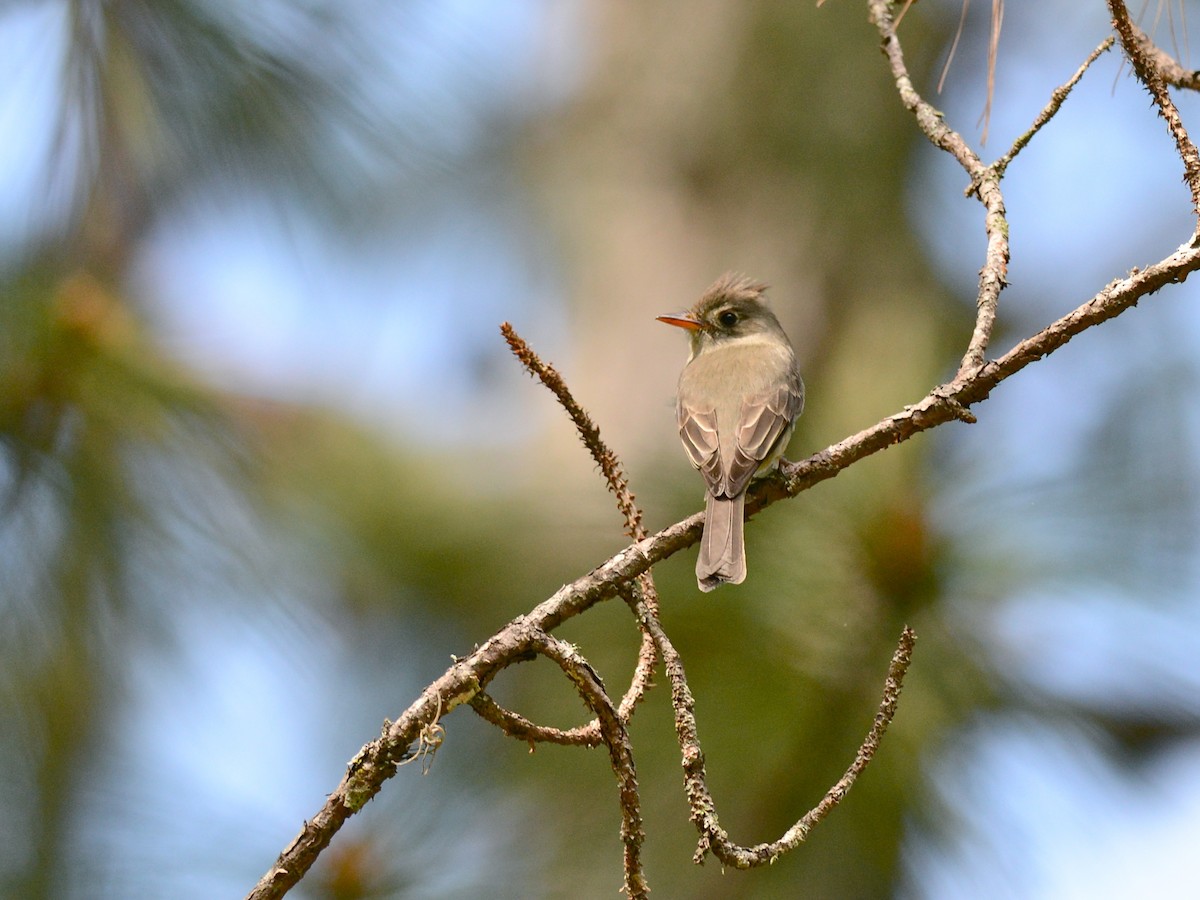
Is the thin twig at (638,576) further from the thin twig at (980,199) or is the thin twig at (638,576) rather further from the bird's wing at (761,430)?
the bird's wing at (761,430)

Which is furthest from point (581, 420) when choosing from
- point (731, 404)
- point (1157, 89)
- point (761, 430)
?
point (731, 404)

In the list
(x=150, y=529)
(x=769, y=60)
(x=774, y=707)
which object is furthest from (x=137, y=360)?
(x=769, y=60)

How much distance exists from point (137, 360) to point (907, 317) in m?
3.16

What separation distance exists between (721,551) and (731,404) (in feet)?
2.75

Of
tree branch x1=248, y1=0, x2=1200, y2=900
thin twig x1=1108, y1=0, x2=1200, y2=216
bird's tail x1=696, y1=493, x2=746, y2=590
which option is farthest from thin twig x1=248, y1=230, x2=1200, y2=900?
bird's tail x1=696, y1=493, x2=746, y2=590

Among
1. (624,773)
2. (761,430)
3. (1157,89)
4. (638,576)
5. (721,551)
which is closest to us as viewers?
(624,773)

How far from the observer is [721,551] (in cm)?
264

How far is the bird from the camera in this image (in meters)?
2.71

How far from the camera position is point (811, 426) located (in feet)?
13.1

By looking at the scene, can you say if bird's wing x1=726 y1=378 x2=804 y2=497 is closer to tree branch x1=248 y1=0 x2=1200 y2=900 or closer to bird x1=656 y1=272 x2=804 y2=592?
bird x1=656 y1=272 x2=804 y2=592

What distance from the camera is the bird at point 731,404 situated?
2.71m

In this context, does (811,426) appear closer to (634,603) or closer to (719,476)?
(719,476)

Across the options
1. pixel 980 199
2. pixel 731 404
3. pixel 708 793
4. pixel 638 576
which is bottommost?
pixel 708 793

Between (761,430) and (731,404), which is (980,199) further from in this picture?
(731,404)
